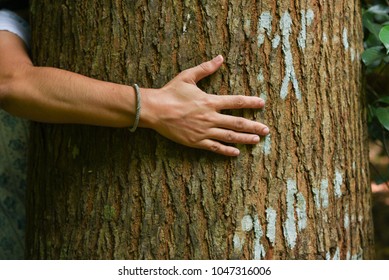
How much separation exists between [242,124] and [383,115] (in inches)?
27.9

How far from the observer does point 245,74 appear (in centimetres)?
175

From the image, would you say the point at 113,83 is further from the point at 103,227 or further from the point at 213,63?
the point at 103,227

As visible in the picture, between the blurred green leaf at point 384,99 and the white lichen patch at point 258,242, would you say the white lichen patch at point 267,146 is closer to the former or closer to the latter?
the white lichen patch at point 258,242

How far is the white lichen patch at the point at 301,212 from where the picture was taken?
5.84 ft

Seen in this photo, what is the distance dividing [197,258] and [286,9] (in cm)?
82

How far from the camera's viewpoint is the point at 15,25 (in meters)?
2.02

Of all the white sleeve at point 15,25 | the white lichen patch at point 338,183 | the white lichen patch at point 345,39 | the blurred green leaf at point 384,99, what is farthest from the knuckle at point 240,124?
the white sleeve at point 15,25

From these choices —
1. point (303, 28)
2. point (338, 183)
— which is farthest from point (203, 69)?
point (338, 183)

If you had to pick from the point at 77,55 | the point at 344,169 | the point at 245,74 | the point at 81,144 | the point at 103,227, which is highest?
the point at 77,55

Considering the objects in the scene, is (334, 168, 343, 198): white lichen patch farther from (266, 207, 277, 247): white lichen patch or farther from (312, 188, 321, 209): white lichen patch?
(266, 207, 277, 247): white lichen patch

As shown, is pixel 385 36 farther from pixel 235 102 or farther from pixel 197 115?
pixel 197 115

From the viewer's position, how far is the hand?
1704mm
